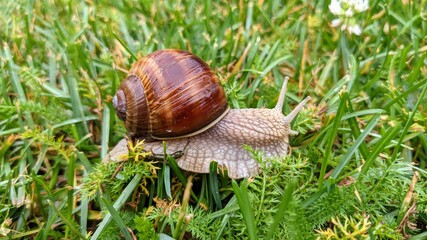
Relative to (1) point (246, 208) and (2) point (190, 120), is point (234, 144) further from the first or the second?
(1) point (246, 208)

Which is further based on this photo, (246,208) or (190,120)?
(190,120)

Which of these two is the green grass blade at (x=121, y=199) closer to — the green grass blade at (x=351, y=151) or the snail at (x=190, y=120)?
the snail at (x=190, y=120)

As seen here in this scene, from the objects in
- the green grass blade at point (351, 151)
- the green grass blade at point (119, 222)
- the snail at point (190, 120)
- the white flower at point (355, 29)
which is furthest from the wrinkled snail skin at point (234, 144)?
the white flower at point (355, 29)

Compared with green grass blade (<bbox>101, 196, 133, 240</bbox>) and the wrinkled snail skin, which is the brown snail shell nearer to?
the wrinkled snail skin

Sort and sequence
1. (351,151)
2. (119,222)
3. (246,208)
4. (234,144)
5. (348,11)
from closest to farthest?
(246,208), (119,222), (351,151), (234,144), (348,11)

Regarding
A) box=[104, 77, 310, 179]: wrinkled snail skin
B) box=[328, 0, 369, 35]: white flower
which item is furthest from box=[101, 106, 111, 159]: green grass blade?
box=[328, 0, 369, 35]: white flower

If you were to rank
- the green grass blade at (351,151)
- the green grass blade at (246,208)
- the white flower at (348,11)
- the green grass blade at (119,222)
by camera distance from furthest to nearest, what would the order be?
the white flower at (348,11) → the green grass blade at (351,151) → the green grass blade at (119,222) → the green grass blade at (246,208)

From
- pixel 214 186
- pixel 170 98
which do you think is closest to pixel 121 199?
pixel 214 186
